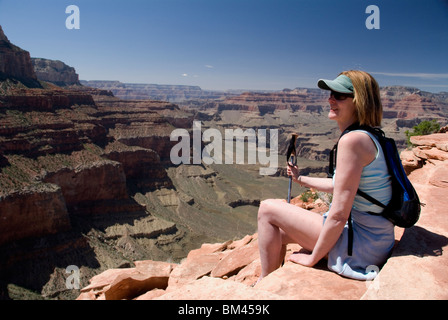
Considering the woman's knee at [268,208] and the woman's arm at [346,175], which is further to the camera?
the woman's knee at [268,208]

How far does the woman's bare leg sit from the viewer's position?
4391 millimetres

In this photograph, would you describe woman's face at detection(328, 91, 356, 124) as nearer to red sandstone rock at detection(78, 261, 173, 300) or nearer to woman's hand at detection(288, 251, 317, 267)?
woman's hand at detection(288, 251, 317, 267)

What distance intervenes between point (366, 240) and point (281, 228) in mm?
1169

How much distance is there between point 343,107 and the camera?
13.6 ft

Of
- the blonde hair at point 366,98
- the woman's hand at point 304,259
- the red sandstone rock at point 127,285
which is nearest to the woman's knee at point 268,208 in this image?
the woman's hand at point 304,259

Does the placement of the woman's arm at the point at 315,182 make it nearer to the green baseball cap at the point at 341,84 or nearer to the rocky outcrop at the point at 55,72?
the green baseball cap at the point at 341,84

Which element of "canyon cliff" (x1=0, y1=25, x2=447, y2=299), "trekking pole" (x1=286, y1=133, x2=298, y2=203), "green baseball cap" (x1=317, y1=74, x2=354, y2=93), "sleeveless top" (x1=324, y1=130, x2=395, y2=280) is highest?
"green baseball cap" (x1=317, y1=74, x2=354, y2=93)

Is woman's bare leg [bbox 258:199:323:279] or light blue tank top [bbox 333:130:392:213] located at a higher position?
light blue tank top [bbox 333:130:392:213]

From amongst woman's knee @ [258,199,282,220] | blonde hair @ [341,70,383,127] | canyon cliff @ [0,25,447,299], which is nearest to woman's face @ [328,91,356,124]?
blonde hair @ [341,70,383,127]

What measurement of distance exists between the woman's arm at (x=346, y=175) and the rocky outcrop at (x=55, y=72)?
144 m

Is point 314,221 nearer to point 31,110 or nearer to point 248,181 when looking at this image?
point 31,110

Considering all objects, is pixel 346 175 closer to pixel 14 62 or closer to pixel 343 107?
pixel 343 107

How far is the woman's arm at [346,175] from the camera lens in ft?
12.1

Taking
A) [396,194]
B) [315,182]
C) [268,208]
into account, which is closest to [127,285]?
[268,208]
